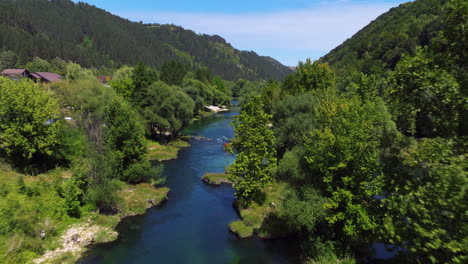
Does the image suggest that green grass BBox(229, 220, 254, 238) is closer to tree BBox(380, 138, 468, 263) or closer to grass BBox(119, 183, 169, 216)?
grass BBox(119, 183, 169, 216)

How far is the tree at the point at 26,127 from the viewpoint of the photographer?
35219mm

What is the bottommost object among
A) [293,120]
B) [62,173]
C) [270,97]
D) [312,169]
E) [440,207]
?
[62,173]

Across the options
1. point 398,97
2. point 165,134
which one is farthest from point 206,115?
point 398,97

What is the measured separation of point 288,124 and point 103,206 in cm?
2570

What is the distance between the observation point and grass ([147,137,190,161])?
53.9 metres

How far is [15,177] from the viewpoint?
109ft

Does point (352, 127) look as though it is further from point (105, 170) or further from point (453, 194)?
point (105, 170)

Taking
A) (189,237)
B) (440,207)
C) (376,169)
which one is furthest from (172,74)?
(440,207)

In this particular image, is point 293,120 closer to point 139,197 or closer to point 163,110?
point 139,197

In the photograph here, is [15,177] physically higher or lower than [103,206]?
higher

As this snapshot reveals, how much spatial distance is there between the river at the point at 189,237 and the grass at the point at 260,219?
87 cm

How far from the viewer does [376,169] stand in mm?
21500

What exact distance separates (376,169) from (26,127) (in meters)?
38.0

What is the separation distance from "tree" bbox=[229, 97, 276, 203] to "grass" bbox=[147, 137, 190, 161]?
77.8 feet
